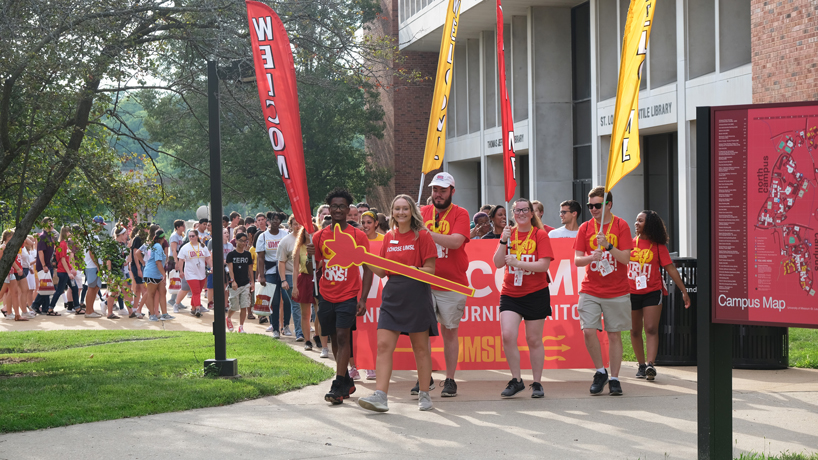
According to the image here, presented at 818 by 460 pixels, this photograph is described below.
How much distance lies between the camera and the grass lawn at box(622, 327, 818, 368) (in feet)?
32.4

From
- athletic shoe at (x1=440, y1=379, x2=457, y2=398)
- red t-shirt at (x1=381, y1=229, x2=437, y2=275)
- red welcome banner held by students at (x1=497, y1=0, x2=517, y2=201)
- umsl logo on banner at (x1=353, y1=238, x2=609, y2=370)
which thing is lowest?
athletic shoe at (x1=440, y1=379, x2=457, y2=398)

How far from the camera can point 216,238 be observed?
8945mm

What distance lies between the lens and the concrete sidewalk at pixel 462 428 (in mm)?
5949

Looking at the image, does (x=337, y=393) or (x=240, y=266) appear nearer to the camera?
(x=337, y=393)

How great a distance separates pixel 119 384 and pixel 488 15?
2156 centimetres

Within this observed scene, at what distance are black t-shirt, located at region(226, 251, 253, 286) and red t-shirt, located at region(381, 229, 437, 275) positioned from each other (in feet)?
23.3

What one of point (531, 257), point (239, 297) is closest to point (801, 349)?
point (531, 257)

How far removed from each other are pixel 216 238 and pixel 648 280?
447cm

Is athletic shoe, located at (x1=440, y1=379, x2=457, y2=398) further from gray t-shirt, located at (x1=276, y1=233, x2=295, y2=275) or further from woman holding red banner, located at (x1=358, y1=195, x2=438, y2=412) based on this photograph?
gray t-shirt, located at (x1=276, y1=233, x2=295, y2=275)

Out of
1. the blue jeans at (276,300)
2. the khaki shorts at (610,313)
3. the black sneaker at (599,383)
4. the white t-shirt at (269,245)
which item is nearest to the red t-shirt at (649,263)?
the khaki shorts at (610,313)

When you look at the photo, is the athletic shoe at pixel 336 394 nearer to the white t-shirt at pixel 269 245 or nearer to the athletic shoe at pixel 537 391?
the athletic shoe at pixel 537 391

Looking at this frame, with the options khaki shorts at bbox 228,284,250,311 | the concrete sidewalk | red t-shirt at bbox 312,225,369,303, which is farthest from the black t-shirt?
red t-shirt at bbox 312,225,369,303

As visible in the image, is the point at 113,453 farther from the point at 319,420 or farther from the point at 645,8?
the point at 645,8

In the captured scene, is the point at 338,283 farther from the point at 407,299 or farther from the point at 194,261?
the point at 194,261
